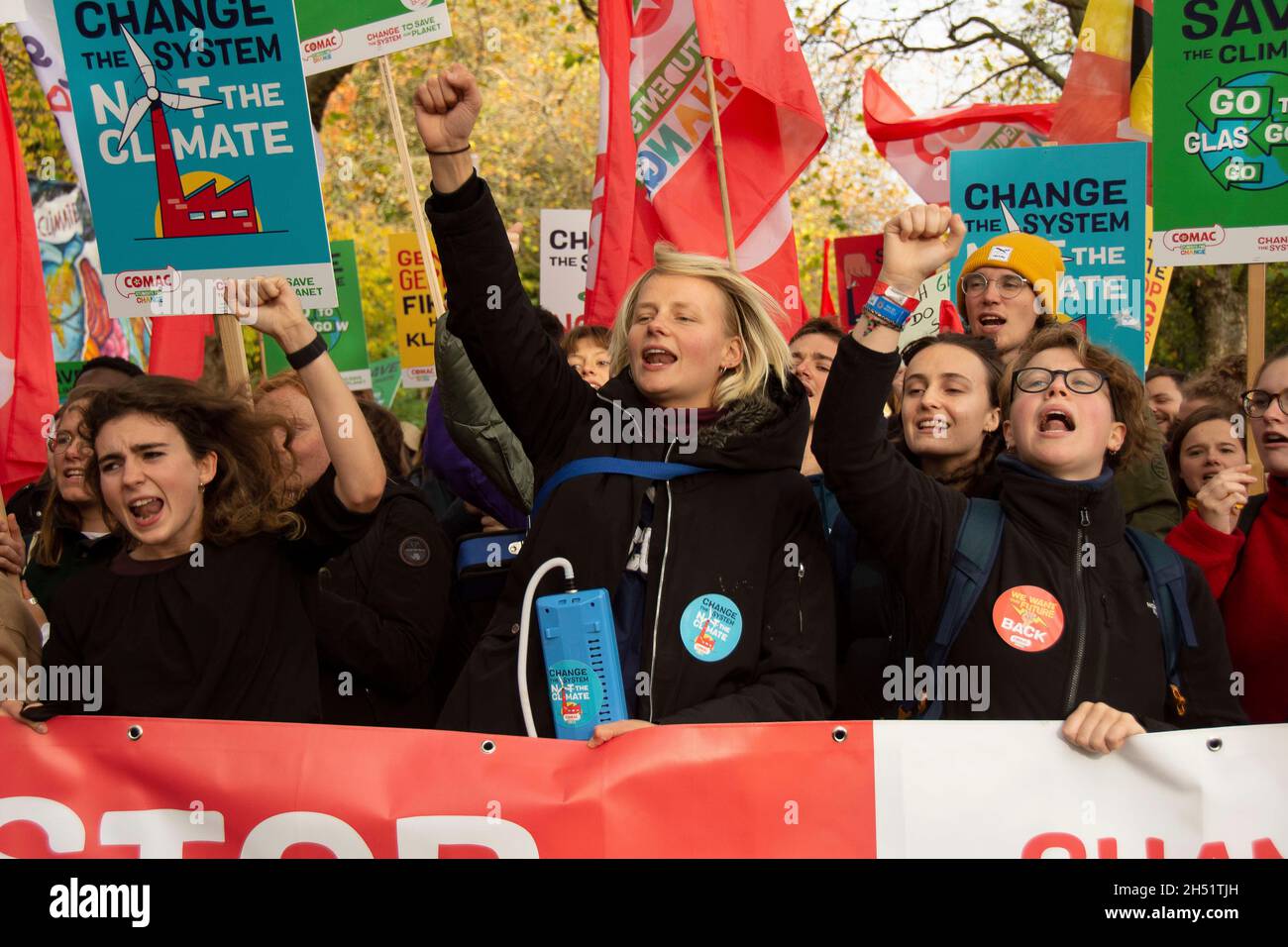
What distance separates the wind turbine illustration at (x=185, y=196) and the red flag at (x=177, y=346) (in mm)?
1682

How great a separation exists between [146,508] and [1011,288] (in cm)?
301

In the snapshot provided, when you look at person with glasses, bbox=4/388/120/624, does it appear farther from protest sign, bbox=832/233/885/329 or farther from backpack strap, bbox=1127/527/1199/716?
protest sign, bbox=832/233/885/329

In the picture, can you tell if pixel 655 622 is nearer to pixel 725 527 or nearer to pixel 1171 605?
pixel 725 527

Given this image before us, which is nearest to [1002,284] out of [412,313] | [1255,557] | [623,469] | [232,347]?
[1255,557]

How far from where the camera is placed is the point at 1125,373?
148 inches

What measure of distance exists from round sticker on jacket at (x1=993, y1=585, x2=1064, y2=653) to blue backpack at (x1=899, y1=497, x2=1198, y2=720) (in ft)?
0.22

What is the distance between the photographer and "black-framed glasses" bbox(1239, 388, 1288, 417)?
3.92m

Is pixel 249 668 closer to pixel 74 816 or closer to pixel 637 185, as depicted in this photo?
pixel 74 816

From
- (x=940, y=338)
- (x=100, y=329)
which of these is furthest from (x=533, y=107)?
(x=940, y=338)

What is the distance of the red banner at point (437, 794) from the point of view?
305cm

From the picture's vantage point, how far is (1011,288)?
17.2 feet

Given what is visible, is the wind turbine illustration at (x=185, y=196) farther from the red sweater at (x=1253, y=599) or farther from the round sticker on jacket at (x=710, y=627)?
the red sweater at (x=1253, y=599)

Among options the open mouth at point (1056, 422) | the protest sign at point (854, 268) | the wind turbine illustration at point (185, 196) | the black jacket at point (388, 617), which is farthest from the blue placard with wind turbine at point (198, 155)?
the protest sign at point (854, 268)

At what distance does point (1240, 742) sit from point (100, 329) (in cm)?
872
